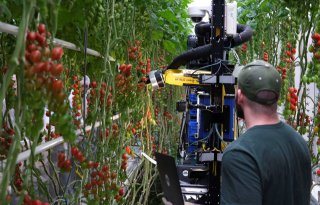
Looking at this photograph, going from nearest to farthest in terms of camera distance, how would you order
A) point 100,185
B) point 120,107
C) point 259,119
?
point 259,119, point 100,185, point 120,107

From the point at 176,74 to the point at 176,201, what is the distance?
82cm

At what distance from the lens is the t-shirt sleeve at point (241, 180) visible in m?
1.60

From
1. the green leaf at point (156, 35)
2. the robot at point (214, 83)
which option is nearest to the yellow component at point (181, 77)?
the robot at point (214, 83)

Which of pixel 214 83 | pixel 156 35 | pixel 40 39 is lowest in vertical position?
pixel 214 83

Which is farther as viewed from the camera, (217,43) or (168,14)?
(168,14)

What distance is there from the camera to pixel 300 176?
69.0 inches

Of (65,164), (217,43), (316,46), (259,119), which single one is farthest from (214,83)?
(65,164)

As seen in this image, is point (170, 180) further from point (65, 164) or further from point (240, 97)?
point (65, 164)

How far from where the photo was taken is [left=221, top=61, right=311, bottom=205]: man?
5.32ft

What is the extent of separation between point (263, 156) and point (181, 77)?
1.28 metres

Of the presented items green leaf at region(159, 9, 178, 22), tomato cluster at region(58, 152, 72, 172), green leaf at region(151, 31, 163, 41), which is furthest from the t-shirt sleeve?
green leaf at region(159, 9, 178, 22)

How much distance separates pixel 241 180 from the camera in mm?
1611

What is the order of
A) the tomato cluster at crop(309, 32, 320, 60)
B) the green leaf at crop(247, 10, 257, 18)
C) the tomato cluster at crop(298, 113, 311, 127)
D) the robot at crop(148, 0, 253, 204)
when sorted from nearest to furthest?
the tomato cluster at crop(309, 32, 320, 60) → the tomato cluster at crop(298, 113, 311, 127) → the robot at crop(148, 0, 253, 204) → the green leaf at crop(247, 10, 257, 18)

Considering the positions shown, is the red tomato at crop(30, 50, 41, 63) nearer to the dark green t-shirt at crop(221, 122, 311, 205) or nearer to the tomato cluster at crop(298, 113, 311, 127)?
the dark green t-shirt at crop(221, 122, 311, 205)
